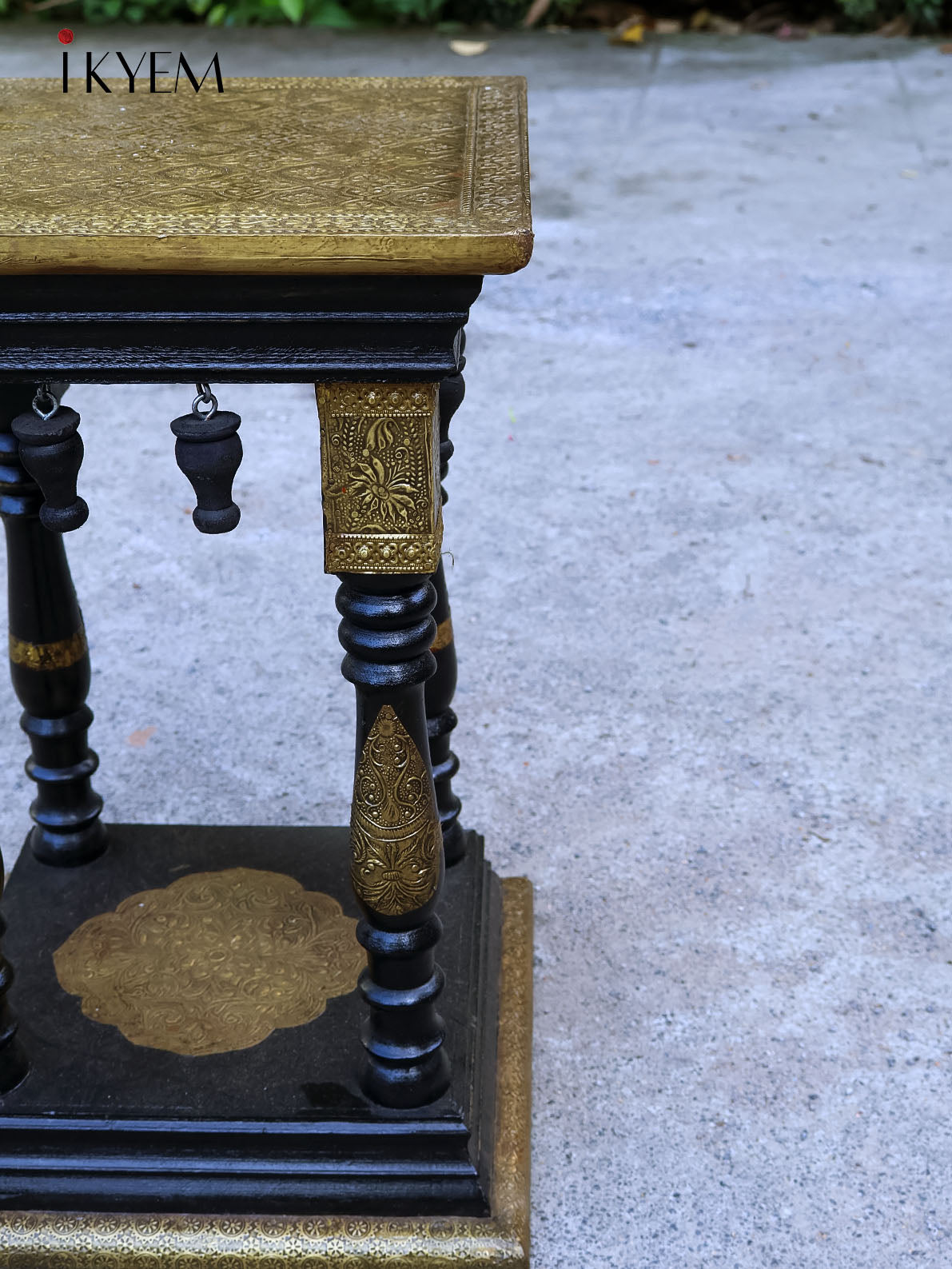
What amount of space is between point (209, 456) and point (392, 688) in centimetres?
27

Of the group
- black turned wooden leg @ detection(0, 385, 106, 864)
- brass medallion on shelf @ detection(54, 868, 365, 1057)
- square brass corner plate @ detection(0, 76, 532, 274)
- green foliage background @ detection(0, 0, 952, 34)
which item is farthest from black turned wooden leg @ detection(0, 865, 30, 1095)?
green foliage background @ detection(0, 0, 952, 34)

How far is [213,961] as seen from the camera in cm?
169

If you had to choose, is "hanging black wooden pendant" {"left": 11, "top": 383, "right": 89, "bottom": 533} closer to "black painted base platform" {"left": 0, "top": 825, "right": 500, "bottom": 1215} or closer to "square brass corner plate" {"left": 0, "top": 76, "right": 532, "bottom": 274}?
"square brass corner plate" {"left": 0, "top": 76, "right": 532, "bottom": 274}

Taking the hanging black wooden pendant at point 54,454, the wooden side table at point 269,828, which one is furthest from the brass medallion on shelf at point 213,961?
the hanging black wooden pendant at point 54,454

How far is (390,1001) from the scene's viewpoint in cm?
142

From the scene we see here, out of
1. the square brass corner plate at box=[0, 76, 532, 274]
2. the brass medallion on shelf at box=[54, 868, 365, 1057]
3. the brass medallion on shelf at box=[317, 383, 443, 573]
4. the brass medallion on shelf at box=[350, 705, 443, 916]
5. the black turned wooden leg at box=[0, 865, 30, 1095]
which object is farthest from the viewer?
the brass medallion on shelf at box=[54, 868, 365, 1057]

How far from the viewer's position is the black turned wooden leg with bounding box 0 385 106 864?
163 cm

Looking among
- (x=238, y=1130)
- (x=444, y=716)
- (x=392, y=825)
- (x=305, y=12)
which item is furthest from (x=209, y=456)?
(x=305, y=12)

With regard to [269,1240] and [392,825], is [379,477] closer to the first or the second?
[392,825]

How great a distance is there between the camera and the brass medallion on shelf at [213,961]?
5.24 ft

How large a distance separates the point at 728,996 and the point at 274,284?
1.16 metres

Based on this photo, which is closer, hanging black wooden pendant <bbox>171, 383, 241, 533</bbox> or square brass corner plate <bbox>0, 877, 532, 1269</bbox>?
hanging black wooden pendant <bbox>171, 383, 241, 533</bbox>

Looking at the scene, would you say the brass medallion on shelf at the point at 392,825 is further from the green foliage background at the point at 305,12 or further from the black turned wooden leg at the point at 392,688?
the green foliage background at the point at 305,12

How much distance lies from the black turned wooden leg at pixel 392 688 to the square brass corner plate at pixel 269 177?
141 mm
